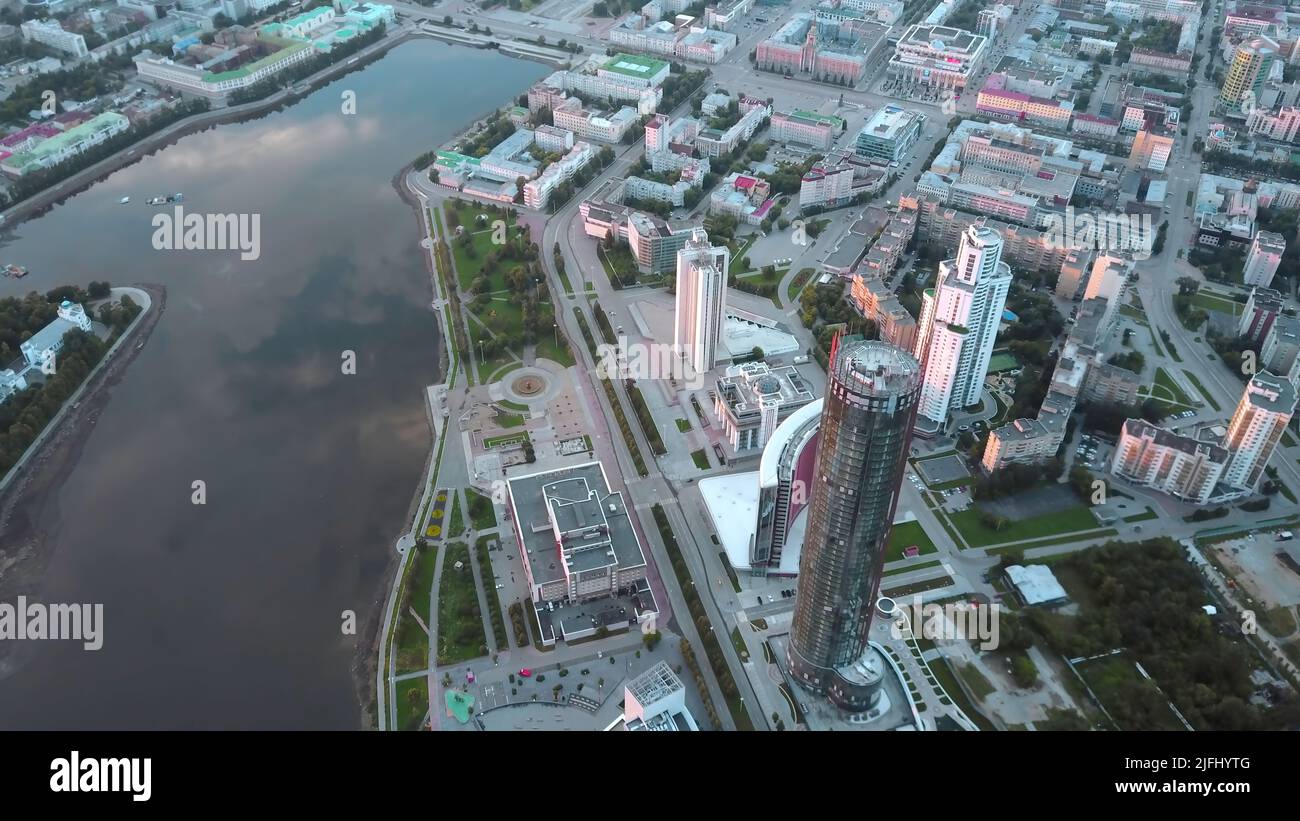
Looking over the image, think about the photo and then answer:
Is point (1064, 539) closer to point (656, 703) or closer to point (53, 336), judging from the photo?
point (656, 703)

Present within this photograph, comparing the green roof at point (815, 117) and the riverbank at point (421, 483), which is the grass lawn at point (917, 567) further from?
the green roof at point (815, 117)

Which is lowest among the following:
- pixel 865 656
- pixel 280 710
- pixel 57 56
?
pixel 280 710

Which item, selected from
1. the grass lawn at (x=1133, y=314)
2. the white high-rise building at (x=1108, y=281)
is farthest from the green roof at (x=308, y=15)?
the grass lawn at (x=1133, y=314)

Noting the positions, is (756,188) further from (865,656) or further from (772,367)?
(865,656)

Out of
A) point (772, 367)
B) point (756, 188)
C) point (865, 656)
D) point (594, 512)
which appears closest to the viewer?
point (865, 656)

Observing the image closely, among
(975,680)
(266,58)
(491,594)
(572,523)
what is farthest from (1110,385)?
(266,58)

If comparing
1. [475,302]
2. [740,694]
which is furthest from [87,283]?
[740,694]
